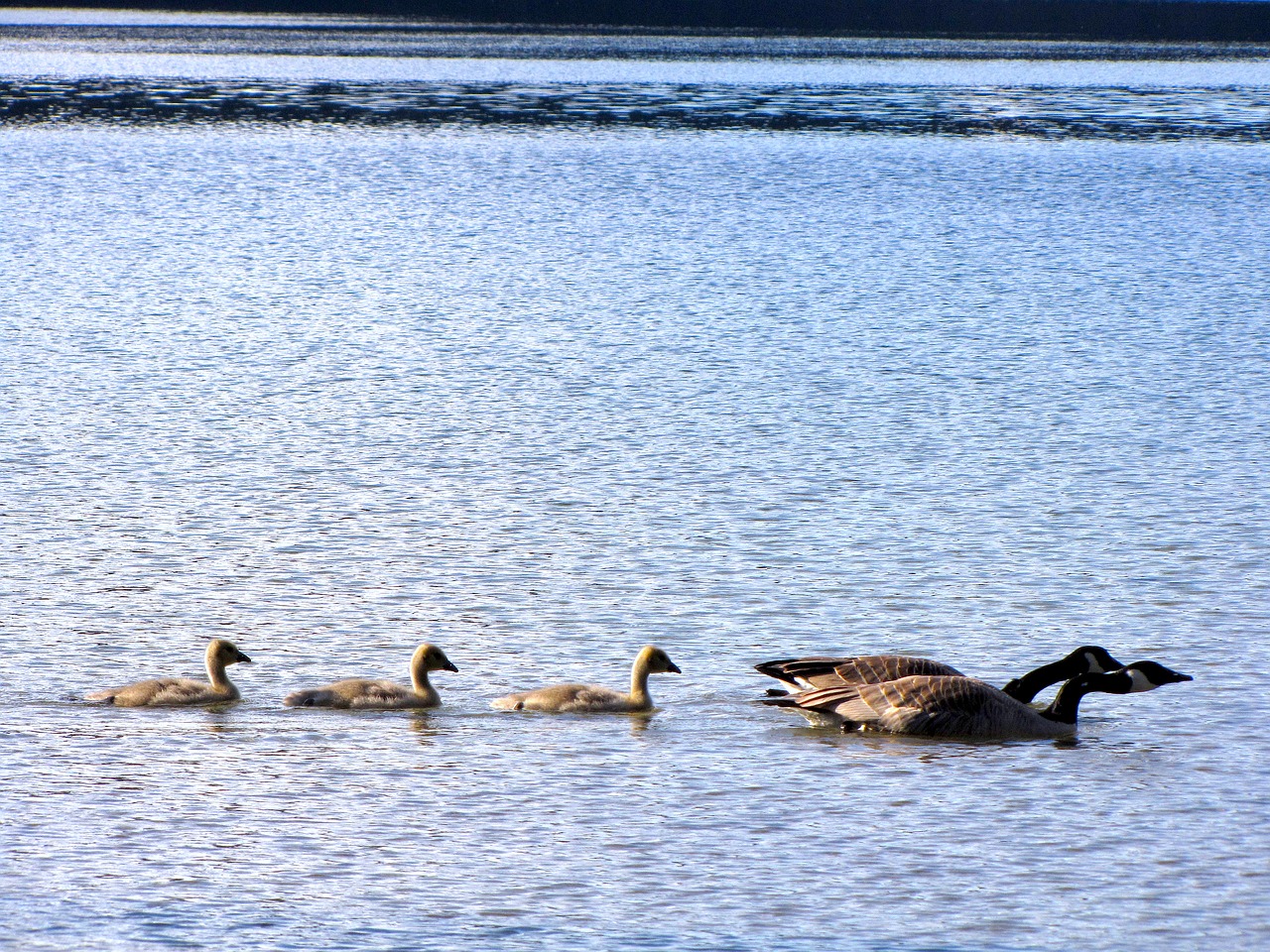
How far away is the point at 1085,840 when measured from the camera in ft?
35.7

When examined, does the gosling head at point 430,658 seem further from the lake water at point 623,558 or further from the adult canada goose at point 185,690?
the adult canada goose at point 185,690

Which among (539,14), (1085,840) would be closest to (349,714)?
(1085,840)

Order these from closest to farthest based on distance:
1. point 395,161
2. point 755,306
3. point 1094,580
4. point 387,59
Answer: point 1094,580, point 755,306, point 395,161, point 387,59

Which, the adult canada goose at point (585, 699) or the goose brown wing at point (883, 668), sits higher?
the goose brown wing at point (883, 668)

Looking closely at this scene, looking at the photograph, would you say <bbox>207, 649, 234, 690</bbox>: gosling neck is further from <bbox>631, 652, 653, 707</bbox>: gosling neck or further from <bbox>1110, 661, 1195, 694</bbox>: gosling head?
<bbox>1110, 661, 1195, 694</bbox>: gosling head

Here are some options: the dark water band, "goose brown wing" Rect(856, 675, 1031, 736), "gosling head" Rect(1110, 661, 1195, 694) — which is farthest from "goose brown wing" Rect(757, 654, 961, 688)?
the dark water band

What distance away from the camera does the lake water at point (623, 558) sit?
33.4ft

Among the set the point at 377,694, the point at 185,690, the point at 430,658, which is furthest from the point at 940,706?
the point at 185,690

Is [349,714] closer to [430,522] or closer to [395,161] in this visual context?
[430,522]

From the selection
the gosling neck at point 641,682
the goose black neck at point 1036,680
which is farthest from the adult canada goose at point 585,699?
the goose black neck at point 1036,680

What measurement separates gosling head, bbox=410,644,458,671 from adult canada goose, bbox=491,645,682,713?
49cm

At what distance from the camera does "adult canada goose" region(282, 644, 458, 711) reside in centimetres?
1280

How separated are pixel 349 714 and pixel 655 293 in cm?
2170

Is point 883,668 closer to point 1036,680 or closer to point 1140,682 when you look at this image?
point 1036,680
